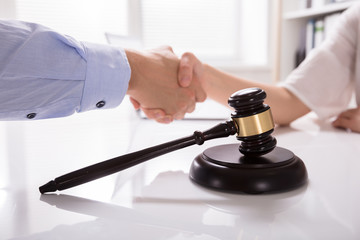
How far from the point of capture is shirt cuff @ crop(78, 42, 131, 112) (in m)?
0.68

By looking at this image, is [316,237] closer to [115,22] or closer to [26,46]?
[26,46]

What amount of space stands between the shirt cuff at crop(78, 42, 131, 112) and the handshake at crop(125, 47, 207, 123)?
0.27 ft

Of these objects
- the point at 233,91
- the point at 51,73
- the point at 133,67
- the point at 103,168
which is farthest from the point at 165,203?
the point at 233,91

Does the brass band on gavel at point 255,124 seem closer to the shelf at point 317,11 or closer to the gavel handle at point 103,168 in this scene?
the gavel handle at point 103,168

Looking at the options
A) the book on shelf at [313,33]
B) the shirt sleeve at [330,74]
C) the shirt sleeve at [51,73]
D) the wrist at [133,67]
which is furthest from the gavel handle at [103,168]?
the book on shelf at [313,33]

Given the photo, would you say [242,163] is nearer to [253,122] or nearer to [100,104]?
[253,122]

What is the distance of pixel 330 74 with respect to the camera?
111 cm

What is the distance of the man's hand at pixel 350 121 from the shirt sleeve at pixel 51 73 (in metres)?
0.65

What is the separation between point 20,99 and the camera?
595mm

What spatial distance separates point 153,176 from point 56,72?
10.7 inches

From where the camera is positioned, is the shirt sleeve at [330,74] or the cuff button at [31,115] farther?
the shirt sleeve at [330,74]

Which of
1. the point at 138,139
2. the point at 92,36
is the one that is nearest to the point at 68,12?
the point at 92,36

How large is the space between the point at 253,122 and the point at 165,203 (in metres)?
0.18

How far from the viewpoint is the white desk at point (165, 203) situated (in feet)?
1.15
